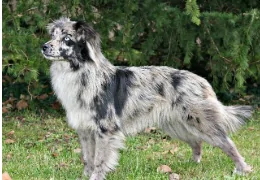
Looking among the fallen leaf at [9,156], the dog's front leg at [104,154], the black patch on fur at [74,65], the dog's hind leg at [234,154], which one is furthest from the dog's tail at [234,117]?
the fallen leaf at [9,156]

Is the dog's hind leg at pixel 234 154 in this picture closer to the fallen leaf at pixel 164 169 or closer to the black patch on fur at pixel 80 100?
the fallen leaf at pixel 164 169

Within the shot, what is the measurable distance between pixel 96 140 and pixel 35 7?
324 centimetres

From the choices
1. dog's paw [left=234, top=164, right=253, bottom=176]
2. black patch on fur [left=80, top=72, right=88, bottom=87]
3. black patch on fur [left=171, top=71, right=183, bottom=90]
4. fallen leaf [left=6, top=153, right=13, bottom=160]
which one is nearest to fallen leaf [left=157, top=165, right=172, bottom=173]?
dog's paw [left=234, top=164, right=253, bottom=176]

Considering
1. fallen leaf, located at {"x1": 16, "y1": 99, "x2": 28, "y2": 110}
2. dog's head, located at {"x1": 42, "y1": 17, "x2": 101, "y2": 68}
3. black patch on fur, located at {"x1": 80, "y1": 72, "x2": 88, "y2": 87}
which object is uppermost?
dog's head, located at {"x1": 42, "y1": 17, "x2": 101, "y2": 68}

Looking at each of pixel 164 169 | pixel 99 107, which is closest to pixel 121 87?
pixel 99 107

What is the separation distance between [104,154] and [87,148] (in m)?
0.29

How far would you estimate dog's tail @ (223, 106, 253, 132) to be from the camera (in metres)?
6.04

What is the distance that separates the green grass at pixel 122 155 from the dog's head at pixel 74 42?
1.24 meters

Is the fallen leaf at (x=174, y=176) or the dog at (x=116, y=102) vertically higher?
the dog at (x=116, y=102)

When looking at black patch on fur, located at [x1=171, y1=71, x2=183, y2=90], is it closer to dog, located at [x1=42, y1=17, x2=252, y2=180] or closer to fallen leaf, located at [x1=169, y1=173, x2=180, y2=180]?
dog, located at [x1=42, y1=17, x2=252, y2=180]

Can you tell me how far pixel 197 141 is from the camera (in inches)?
251

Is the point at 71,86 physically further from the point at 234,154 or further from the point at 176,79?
the point at 234,154

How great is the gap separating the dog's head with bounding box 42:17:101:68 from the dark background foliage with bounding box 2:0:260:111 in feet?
6.81

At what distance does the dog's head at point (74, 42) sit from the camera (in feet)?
17.8
